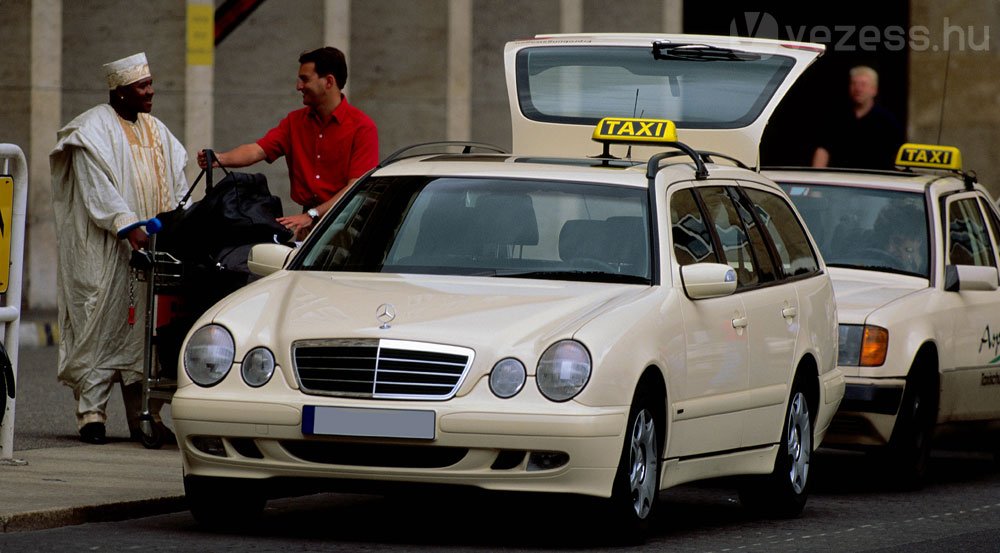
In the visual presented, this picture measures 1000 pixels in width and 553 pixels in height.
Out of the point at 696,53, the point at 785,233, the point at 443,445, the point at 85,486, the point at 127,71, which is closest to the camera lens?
the point at 443,445

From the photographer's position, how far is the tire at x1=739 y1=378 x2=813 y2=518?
31.7 ft

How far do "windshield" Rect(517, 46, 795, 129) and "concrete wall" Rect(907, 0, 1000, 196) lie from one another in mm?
14504

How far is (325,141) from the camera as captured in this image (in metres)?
11.8

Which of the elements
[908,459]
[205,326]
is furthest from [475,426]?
[908,459]

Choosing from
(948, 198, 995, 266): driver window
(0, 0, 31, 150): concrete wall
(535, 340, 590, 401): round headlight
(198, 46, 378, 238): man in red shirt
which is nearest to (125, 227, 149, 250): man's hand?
(198, 46, 378, 238): man in red shirt

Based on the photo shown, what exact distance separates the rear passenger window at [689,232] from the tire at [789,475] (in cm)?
94

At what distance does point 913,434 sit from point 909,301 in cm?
70

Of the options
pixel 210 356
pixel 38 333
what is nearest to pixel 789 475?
pixel 210 356

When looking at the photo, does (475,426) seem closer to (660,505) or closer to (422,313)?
(422,313)

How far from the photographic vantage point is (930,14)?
86.5ft

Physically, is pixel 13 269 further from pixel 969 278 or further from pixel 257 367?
pixel 969 278

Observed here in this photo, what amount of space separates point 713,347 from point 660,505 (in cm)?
158

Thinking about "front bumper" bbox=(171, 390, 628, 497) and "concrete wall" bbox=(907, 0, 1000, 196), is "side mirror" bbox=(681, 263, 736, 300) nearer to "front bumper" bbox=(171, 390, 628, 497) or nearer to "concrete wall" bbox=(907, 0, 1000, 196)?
"front bumper" bbox=(171, 390, 628, 497)

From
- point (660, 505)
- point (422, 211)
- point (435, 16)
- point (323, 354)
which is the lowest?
point (660, 505)
